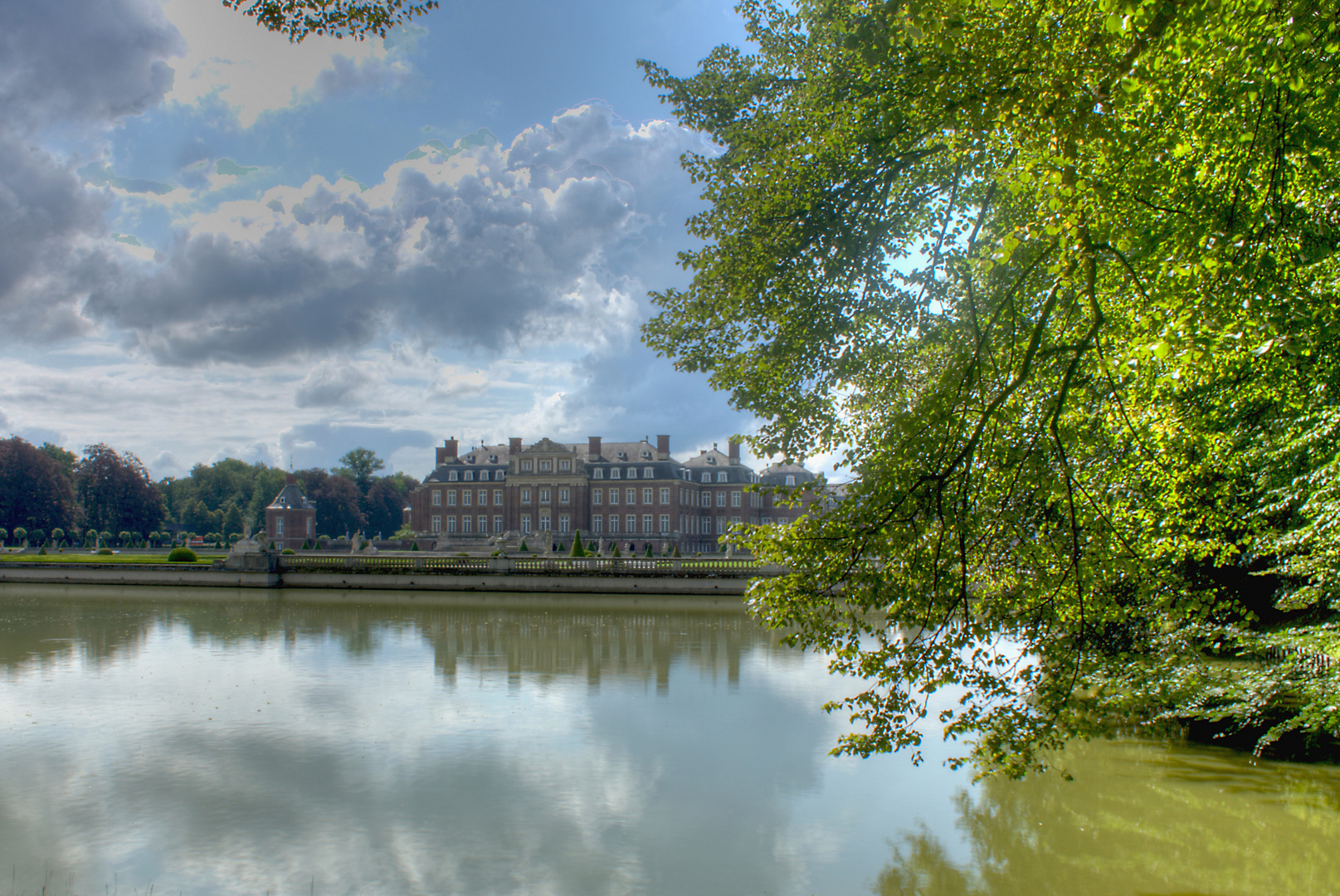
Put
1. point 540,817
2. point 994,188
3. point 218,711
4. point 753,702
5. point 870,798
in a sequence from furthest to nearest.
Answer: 1. point 753,702
2. point 218,711
3. point 870,798
4. point 540,817
5. point 994,188

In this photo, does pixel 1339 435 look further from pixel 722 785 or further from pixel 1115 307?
pixel 722 785

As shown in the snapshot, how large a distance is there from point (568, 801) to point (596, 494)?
53675 mm

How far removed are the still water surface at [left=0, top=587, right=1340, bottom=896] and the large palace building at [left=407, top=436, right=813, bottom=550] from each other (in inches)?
1836

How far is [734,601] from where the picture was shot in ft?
92.2

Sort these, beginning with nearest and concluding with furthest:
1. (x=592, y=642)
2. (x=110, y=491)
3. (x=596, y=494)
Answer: (x=592, y=642) → (x=596, y=494) → (x=110, y=491)

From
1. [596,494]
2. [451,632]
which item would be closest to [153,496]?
[596,494]

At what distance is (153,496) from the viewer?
6862 cm

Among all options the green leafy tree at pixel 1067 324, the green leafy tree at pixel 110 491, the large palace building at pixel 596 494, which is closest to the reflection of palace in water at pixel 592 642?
the green leafy tree at pixel 1067 324

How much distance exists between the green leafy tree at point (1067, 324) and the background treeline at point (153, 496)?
175 ft

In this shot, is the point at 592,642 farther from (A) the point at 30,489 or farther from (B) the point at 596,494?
(A) the point at 30,489

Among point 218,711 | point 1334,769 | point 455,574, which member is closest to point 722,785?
point 1334,769

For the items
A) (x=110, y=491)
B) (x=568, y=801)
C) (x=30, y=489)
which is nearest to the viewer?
(x=568, y=801)

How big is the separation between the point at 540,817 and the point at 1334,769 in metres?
7.76

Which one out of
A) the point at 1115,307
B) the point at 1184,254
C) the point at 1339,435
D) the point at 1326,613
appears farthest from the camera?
the point at 1326,613
